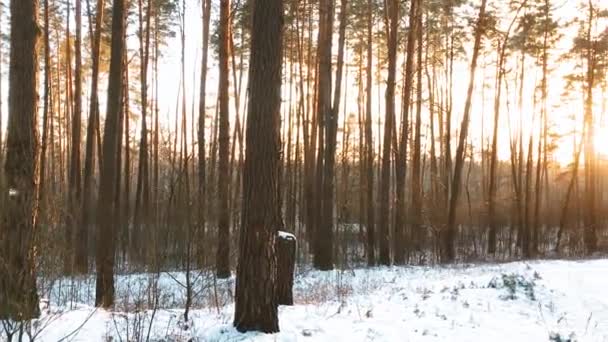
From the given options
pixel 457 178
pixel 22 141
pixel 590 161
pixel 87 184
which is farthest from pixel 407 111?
pixel 22 141

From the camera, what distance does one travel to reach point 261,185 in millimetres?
5391

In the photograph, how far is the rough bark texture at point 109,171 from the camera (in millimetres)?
8281

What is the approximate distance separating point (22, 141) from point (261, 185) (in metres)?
2.70

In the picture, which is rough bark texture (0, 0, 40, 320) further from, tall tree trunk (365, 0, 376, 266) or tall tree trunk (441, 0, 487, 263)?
tall tree trunk (441, 0, 487, 263)

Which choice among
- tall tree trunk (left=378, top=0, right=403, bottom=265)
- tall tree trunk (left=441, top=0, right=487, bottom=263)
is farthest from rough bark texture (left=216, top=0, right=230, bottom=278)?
tall tree trunk (left=441, top=0, right=487, bottom=263)

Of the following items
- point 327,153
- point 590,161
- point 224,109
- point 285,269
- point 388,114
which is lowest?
point 285,269

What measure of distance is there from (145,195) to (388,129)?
30.7 ft

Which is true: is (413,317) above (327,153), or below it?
below

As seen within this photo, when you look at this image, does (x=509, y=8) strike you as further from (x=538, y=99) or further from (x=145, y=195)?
(x=145, y=195)

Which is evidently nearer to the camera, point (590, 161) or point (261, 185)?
point (261, 185)

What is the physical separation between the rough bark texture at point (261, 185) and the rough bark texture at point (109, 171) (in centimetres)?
369

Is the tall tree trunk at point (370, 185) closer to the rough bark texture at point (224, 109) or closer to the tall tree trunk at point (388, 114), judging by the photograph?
the tall tree trunk at point (388, 114)

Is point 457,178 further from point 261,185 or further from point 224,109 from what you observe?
point 261,185

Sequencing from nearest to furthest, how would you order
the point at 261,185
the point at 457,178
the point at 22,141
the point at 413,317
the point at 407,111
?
the point at 261,185
the point at 22,141
the point at 413,317
the point at 407,111
the point at 457,178
